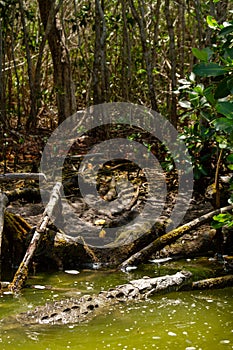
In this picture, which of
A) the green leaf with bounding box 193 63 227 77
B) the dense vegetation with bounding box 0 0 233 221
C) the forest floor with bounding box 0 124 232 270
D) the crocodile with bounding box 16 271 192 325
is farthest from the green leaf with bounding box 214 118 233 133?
the forest floor with bounding box 0 124 232 270

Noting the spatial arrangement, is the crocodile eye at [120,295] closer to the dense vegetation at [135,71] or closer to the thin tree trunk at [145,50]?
the dense vegetation at [135,71]

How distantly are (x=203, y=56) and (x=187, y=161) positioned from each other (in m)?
3.51

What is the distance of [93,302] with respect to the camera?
502 centimetres

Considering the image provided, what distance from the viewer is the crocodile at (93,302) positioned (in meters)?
4.70

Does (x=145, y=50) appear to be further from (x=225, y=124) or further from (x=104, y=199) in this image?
(x=225, y=124)

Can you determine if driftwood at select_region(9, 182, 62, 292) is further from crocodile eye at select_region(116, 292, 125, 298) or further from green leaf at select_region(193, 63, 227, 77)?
green leaf at select_region(193, 63, 227, 77)

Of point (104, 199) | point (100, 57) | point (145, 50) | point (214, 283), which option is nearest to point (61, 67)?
point (100, 57)

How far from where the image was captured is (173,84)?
8.77 m

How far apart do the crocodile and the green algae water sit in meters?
0.07

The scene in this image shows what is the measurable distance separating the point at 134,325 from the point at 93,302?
0.46 meters

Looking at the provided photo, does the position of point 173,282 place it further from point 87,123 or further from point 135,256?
point 87,123

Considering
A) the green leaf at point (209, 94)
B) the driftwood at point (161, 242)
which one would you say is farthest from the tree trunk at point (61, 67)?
the green leaf at point (209, 94)

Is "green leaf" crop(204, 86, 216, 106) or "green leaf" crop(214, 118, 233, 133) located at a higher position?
"green leaf" crop(204, 86, 216, 106)

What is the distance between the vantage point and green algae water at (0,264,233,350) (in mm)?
4297
